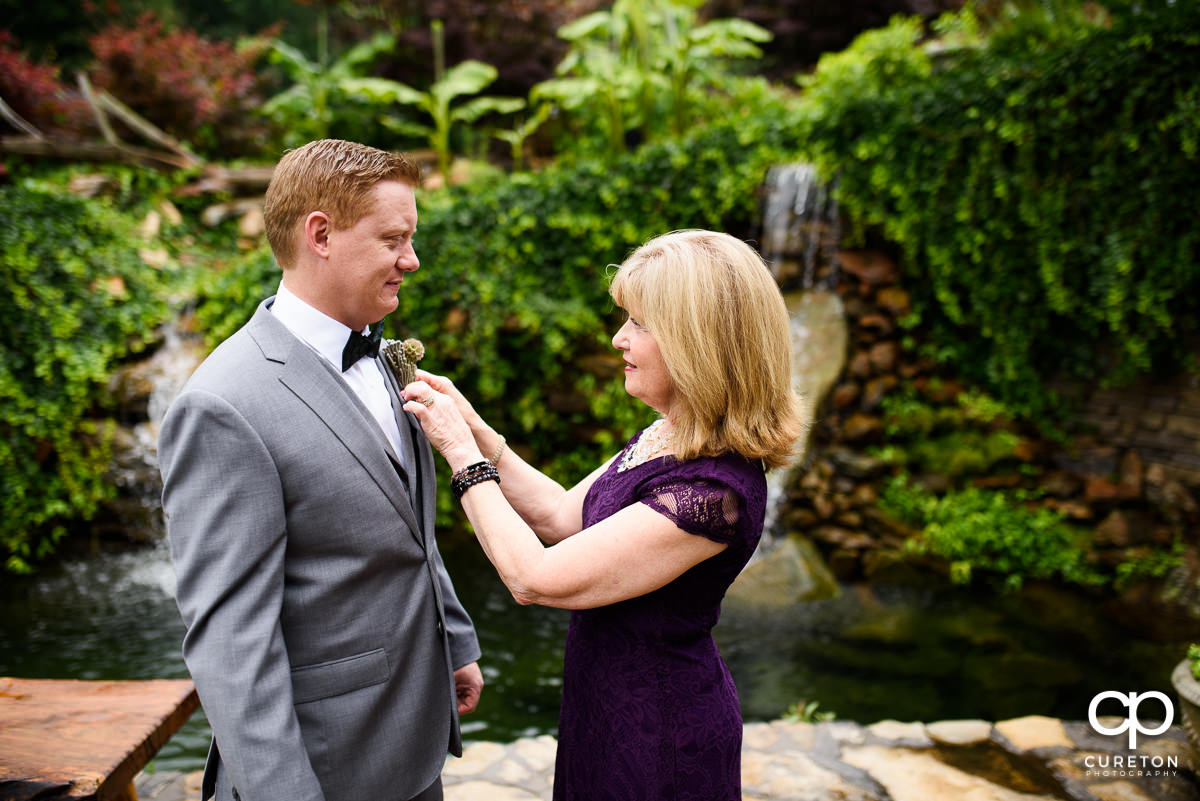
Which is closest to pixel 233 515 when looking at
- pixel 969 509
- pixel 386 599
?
pixel 386 599

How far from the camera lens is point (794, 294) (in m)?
6.37

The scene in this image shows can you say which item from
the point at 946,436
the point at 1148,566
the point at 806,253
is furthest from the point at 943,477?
the point at 806,253

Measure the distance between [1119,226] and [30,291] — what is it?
800 centimetres

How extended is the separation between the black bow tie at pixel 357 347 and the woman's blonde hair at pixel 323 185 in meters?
0.20

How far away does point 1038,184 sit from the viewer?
17.0 ft

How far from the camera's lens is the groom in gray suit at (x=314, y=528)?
1.26 meters

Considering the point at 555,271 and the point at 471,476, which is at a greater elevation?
the point at 555,271

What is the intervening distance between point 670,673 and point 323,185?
1.26 meters

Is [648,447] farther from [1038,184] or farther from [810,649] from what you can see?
[1038,184]

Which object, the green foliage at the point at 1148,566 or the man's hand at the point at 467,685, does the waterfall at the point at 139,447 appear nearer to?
the man's hand at the point at 467,685

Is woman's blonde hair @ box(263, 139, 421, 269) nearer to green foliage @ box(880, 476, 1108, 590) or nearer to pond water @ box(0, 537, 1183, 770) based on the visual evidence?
pond water @ box(0, 537, 1183, 770)

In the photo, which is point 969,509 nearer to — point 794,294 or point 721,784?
point 794,294

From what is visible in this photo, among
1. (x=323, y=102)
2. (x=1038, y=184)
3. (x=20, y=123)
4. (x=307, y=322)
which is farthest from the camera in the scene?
(x=323, y=102)

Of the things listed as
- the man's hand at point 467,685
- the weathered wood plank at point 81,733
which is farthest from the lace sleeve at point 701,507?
the weathered wood plank at point 81,733
